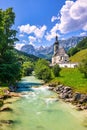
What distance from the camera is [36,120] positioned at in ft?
121

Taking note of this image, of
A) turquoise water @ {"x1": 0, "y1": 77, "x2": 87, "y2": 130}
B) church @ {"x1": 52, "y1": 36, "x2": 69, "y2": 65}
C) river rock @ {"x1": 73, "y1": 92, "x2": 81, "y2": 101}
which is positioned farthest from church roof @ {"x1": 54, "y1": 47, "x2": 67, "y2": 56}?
turquoise water @ {"x1": 0, "y1": 77, "x2": 87, "y2": 130}

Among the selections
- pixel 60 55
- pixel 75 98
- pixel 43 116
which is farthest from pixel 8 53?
pixel 60 55

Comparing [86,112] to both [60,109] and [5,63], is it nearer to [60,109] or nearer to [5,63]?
[60,109]

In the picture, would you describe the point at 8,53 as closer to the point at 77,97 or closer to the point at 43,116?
the point at 77,97

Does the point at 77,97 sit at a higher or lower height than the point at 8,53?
lower

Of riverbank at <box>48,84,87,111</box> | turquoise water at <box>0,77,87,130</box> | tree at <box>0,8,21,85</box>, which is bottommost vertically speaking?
turquoise water at <box>0,77,87,130</box>

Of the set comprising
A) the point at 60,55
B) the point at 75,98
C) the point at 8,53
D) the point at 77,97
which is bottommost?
the point at 75,98

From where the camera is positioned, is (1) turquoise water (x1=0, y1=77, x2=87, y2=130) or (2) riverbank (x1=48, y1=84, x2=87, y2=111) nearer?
(1) turquoise water (x1=0, y1=77, x2=87, y2=130)

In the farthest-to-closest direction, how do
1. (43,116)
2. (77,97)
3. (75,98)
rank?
1. (75,98)
2. (77,97)
3. (43,116)

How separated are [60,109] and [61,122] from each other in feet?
27.2

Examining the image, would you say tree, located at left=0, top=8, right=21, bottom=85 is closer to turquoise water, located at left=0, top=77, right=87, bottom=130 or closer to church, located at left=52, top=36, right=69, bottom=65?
turquoise water, located at left=0, top=77, right=87, bottom=130

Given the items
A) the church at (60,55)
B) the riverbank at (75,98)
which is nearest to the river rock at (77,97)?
the riverbank at (75,98)

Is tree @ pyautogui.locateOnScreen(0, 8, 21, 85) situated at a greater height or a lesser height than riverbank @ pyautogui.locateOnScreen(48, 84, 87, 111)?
greater

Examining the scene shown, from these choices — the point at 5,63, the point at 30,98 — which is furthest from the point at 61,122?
the point at 5,63
